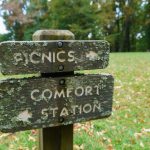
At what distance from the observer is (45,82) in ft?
7.50

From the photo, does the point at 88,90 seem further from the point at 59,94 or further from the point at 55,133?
the point at 55,133

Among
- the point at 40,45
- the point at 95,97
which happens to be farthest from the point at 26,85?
the point at 95,97

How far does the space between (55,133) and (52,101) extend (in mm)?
274

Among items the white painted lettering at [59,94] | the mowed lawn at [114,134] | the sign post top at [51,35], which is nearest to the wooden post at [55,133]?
the sign post top at [51,35]

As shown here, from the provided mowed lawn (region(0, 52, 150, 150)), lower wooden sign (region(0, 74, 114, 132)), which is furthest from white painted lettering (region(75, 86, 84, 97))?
mowed lawn (region(0, 52, 150, 150))

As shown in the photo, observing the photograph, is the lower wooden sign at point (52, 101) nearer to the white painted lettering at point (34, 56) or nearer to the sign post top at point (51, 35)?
the white painted lettering at point (34, 56)

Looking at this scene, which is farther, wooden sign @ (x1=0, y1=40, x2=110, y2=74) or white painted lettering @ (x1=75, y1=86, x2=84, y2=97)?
white painted lettering @ (x1=75, y1=86, x2=84, y2=97)

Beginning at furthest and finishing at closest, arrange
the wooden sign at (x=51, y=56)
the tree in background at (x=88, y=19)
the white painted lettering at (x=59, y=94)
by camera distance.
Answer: the tree in background at (x=88, y=19)
the white painted lettering at (x=59, y=94)
the wooden sign at (x=51, y=56)

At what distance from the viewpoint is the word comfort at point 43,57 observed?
2214mm

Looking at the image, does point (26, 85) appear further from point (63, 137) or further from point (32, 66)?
point (63, 137)

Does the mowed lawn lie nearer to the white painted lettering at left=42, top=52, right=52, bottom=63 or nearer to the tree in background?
the white painted lettering at left=42, top=52, right=52, bottom=63

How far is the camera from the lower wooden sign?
2213 millimetres

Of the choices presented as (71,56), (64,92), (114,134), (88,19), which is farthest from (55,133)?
(88,19)

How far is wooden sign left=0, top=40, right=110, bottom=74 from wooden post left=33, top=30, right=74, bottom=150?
12 cm
